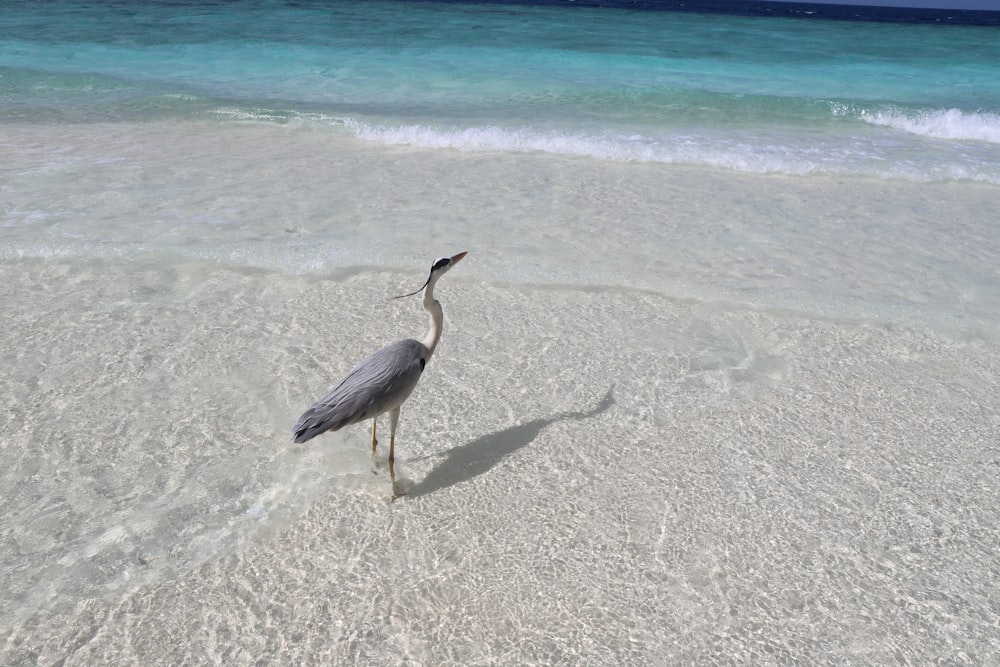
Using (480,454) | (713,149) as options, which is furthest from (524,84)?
(480,454)

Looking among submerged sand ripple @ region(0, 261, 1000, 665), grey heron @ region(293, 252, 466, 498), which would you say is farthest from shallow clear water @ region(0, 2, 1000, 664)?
grey heron @ region(293, 252, 466, 498)

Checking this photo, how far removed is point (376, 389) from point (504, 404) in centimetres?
101

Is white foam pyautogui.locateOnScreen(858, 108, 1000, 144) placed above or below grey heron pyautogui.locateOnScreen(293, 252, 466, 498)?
above

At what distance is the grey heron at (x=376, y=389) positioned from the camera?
2.74 m

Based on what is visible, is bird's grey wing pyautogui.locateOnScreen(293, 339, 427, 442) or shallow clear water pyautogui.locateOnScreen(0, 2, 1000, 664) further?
bird's grey wing pyautogui.locateOnScreen(293, 339, 427, 442)

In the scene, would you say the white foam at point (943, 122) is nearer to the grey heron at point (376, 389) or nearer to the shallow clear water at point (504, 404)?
the shallow clear water at point (504, 404)

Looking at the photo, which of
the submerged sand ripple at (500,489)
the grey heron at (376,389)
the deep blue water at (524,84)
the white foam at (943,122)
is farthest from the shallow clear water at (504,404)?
the white foam at (943,122)

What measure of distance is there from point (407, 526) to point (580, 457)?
0.88 meters

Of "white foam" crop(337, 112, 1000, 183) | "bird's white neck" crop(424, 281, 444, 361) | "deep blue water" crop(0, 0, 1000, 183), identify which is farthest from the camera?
"deep blue water" crop(0, 0, 1000, 183)

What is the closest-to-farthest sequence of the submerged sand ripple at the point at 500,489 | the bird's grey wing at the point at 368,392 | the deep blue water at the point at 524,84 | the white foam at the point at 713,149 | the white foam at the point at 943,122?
1. the submerged sand ripple at the point at 500,489
2. the bird's grey wing at the point at 368,392
3. the white foam at the point at 713,149
4. the deep blue water at the point at 524,84
5. the white foam at the point at 943,122

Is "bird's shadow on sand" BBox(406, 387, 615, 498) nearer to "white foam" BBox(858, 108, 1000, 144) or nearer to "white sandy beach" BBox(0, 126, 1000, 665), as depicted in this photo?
"white sandy beach" BBox(0, 126, 1000, 665)

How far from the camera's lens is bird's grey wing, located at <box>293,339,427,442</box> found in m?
2.73

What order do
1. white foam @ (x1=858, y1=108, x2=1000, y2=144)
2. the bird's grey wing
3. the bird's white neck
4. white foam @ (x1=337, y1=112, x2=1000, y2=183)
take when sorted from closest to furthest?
1. the bird's grey wing
2. the bird's white neck
3. white foam @ (x1=337, y1=112, x2=1000, y2=183)
4. white foam @ (x1=858, y1=108, x2=1000, y2=144)

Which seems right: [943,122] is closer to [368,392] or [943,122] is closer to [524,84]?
[524,84]
